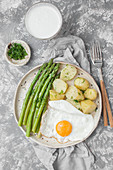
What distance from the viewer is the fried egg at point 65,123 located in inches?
138

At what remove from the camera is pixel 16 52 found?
3.77m

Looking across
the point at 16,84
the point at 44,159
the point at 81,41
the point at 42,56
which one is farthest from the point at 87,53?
the point at 44,159

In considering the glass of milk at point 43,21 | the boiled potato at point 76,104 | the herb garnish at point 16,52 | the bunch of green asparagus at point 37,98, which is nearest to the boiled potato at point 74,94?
the boiled potato at point 76,104

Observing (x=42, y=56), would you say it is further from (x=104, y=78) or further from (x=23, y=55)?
(x=104, y=78)

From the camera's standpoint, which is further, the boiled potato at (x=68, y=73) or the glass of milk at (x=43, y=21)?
the boiled potato at (x=68, y=73)

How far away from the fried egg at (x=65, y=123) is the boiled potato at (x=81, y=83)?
0.35 m

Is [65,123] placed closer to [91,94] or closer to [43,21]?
[91,94]

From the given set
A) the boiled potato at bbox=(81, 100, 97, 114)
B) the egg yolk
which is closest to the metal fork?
the boiled potato at bbox=(81, 100, 97, 114)

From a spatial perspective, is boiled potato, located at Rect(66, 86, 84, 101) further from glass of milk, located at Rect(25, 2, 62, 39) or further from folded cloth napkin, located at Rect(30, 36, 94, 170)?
glass of milk, located at Rect(25, 2, 62, 39)

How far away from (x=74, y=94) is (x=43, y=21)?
52.0 inches

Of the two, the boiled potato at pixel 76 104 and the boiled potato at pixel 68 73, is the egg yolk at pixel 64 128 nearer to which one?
the boiled potato at pixel 76 104

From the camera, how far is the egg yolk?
3459 millimetres

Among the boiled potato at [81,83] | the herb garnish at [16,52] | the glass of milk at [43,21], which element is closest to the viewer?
the glass of milk at [43,21]

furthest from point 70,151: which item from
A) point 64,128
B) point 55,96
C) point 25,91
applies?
point 25,91
